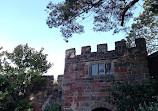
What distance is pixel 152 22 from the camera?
9.10m

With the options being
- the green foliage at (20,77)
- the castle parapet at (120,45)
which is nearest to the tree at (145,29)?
the castle parapet at (120,45)

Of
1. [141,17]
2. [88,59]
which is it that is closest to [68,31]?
[88,59]

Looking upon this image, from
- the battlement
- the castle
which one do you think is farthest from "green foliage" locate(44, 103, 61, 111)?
the battlement

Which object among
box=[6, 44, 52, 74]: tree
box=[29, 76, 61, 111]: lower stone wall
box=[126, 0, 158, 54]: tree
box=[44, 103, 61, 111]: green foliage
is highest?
box=[126, 0, 158, 54]: tree

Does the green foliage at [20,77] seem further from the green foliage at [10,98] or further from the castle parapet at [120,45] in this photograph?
the castle parapet at [120,45]

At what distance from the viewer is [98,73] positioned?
6.59 meters

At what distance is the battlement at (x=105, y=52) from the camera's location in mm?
6066

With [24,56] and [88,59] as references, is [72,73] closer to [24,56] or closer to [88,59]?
[88,59]

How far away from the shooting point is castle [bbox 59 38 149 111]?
588cm

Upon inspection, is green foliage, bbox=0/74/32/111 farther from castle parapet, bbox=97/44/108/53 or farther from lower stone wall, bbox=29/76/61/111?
castle parapet, bbox=97/44/108/53

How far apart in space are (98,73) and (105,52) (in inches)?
43.6

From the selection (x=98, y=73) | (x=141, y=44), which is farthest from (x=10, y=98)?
(x=141, y=44)

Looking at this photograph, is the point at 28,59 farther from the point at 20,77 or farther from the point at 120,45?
the point at 120,45

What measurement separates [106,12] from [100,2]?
0.64 meters
